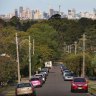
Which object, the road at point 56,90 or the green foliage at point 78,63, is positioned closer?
the road at point 56,90

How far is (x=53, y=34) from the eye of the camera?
18725 cm

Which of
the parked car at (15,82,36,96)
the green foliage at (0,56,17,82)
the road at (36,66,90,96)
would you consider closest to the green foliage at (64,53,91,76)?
the road at (36,66,90,96)

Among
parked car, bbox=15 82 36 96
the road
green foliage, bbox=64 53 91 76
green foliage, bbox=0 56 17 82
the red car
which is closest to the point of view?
parked car, bbox=15 82 36 96

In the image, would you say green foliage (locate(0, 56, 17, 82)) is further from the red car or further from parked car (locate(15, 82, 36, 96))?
parked car (locate(15, 82, 36, 96))

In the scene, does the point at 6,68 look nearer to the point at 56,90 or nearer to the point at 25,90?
the point at 56,90

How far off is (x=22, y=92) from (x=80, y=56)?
2458 inches

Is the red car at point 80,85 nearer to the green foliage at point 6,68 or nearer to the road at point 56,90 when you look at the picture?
the road at point 56,90

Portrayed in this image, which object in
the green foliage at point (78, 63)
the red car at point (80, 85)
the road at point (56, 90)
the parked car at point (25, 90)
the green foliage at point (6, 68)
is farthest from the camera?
the green foliage at point (78, 63)

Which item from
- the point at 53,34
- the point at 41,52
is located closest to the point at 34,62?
the point at 41,52

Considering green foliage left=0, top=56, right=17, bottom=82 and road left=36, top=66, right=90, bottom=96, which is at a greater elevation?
green foliage left=0, top=56, right=17, bottom=82

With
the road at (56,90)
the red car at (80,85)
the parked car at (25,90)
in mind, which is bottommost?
the road at (56,90)

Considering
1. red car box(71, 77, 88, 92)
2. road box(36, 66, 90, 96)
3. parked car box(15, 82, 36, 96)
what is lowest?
road box(36, 66, 90, 96)

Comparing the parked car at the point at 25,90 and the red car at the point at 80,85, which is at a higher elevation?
the parked car at the point at 25,90

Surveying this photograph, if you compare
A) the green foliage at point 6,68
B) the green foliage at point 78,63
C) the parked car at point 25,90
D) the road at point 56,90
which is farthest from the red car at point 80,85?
the green foliage at point 78,63
